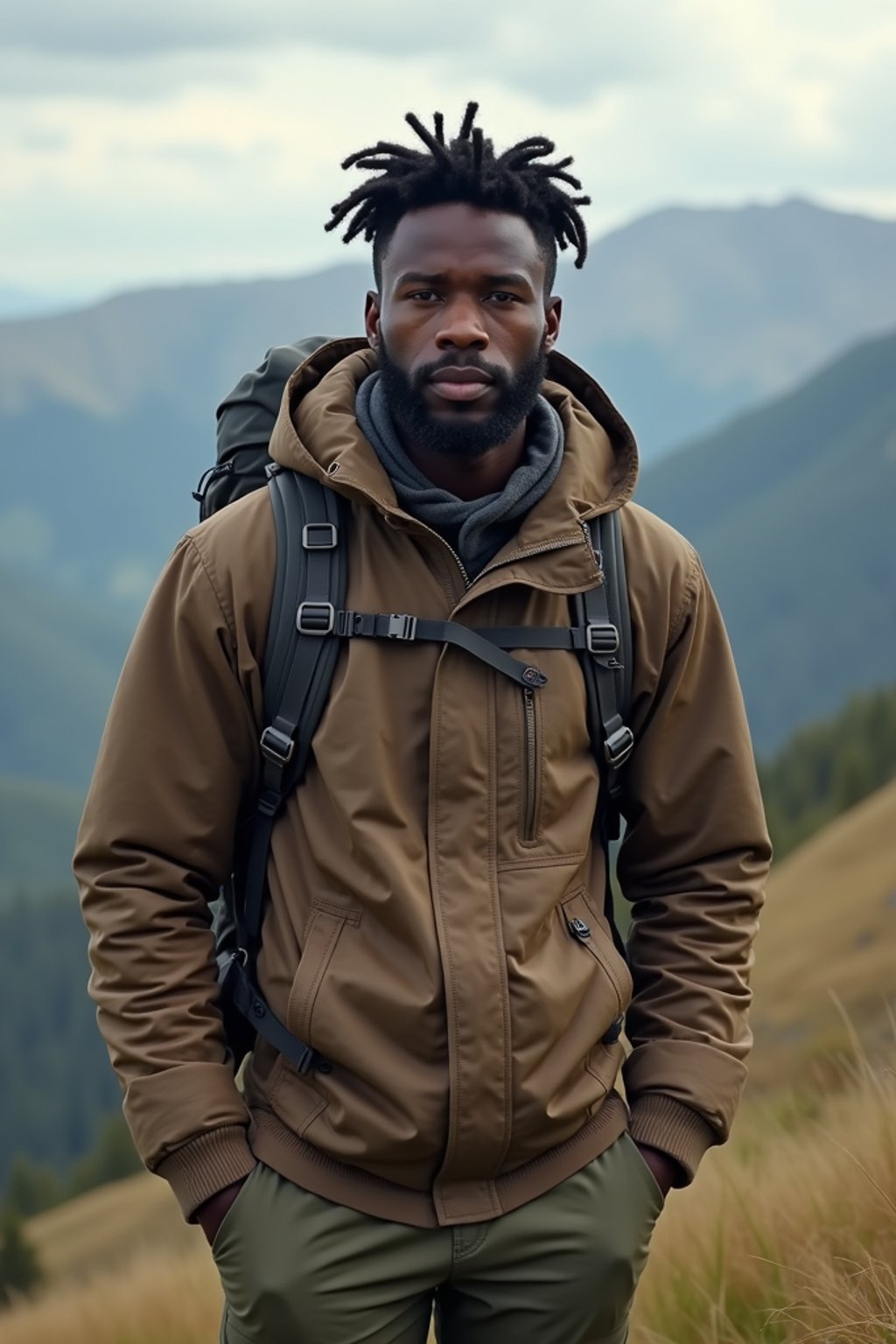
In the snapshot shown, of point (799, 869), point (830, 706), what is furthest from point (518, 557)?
point (830, 706)

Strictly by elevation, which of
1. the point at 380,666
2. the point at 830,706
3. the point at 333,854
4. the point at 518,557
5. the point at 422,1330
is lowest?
the point at 830,706

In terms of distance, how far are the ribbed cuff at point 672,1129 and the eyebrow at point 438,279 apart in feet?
5.35

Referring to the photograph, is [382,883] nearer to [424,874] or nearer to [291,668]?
[424,874]

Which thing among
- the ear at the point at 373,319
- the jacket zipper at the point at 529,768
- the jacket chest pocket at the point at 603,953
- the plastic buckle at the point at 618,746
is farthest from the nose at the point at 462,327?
the jacket chest pocket at the point at 603,953

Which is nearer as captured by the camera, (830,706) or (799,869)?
(799,869)

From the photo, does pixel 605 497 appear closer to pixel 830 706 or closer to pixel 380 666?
pixel 380 666

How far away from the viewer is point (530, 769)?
2973mm

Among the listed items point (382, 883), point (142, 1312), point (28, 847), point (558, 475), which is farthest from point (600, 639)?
point (28, 847)

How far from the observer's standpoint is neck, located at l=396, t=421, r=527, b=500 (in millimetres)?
3150

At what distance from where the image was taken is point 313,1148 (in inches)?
115

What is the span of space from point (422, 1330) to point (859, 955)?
15522 millimetres

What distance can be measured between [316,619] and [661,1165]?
4.16 ft

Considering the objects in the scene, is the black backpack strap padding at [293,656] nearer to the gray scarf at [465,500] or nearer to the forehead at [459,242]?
the gray scarf at [465,500]

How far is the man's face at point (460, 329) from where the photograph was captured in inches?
122
